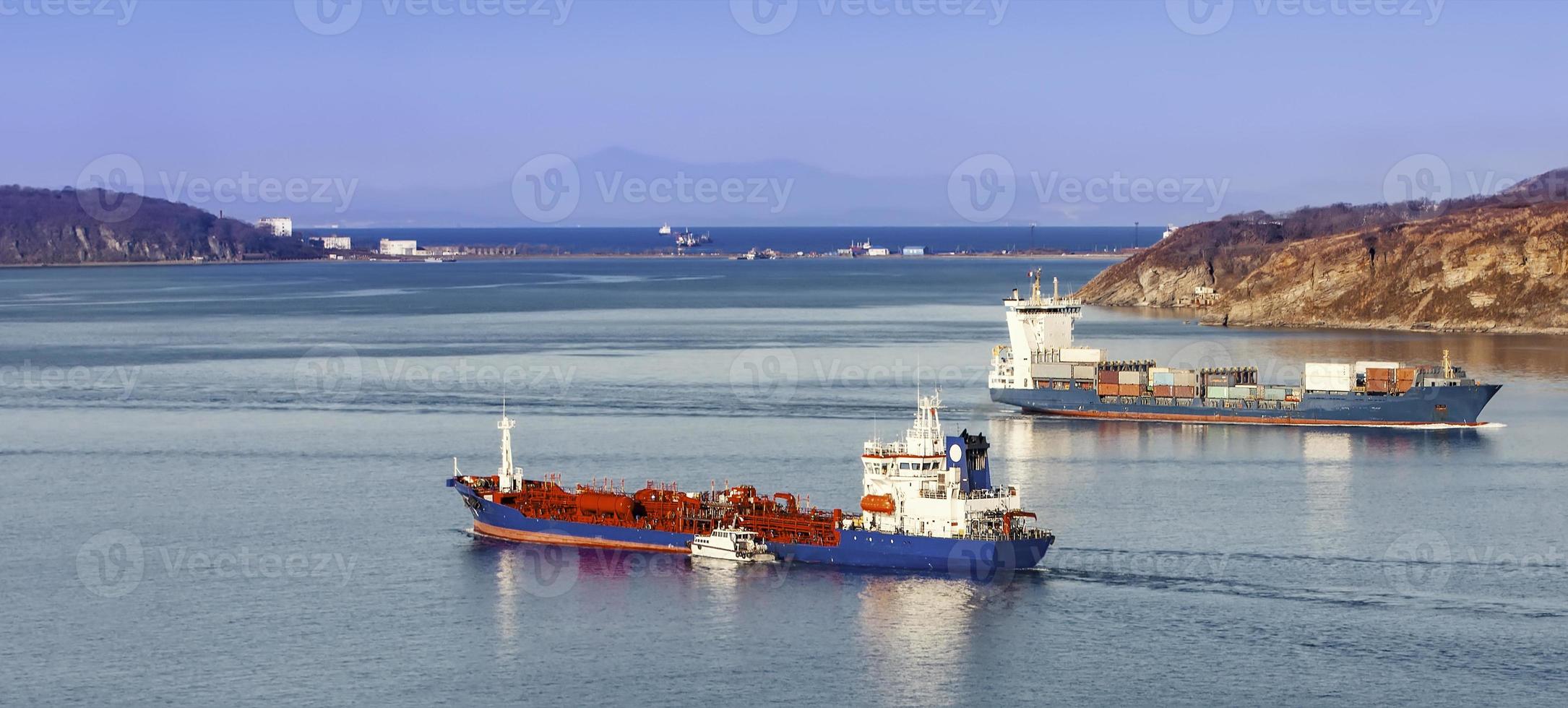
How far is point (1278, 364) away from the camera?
128875mm

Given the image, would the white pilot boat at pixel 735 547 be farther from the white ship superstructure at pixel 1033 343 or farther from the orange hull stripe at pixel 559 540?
the white ship superstructure at pixel 1033 343

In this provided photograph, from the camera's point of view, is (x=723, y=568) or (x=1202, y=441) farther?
(x=1202, y=441)

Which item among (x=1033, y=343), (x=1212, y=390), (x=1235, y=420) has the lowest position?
(x=1235, y=420)

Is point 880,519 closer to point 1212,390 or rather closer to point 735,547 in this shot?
point 735,547

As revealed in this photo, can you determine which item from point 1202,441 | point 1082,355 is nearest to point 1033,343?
point 1082,355

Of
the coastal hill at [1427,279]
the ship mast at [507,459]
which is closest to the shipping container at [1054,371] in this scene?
the ship mast at [507,459]

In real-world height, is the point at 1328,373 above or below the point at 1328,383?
above

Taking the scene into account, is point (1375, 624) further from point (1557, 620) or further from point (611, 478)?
point (611, 478)

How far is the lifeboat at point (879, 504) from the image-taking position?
2351 inches

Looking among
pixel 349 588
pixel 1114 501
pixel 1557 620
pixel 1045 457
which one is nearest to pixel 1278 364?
pixel 1045 457

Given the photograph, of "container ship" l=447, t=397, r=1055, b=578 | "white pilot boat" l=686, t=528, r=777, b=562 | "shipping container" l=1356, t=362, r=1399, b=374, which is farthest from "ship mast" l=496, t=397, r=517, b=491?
"shipping container" l=1356, t=362, r=1399, b=374

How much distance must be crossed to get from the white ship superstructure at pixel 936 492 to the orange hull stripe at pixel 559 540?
277 inches

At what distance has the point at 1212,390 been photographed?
10088 centimetres

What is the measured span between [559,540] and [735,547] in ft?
24.6
